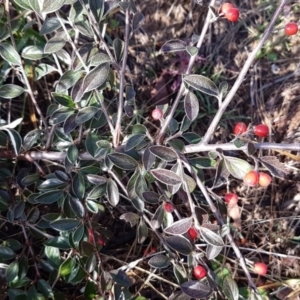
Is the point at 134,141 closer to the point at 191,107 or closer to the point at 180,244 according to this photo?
the point at 191,107

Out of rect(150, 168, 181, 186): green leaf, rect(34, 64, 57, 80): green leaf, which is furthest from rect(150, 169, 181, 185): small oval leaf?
rect(34, 64, 57, 80): green leaf

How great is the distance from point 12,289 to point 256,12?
170 cm

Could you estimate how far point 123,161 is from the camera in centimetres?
142

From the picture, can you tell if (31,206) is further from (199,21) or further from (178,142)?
(199,21)

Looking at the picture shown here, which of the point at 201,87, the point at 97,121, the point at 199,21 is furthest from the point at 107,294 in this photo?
the point at 199,21

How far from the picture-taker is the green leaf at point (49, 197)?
155cm

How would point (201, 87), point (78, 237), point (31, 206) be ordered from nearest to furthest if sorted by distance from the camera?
1. point (201, 87)
2. point (78, 237)
3. point (31, 206)

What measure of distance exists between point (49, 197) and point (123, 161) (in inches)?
12.6

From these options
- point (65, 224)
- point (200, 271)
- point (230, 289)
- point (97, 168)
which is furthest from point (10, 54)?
point (230, 289)

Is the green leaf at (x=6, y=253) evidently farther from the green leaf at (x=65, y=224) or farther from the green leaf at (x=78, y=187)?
the green leaf at (x=78, y=187)

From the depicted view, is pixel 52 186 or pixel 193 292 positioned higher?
pixel 52 186

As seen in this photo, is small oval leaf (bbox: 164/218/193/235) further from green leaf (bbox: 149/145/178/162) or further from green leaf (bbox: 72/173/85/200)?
green leaf (bbox: 72/173/85/200)

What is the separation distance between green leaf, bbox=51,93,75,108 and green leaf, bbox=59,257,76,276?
543 millimetres

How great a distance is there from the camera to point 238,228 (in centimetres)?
200
